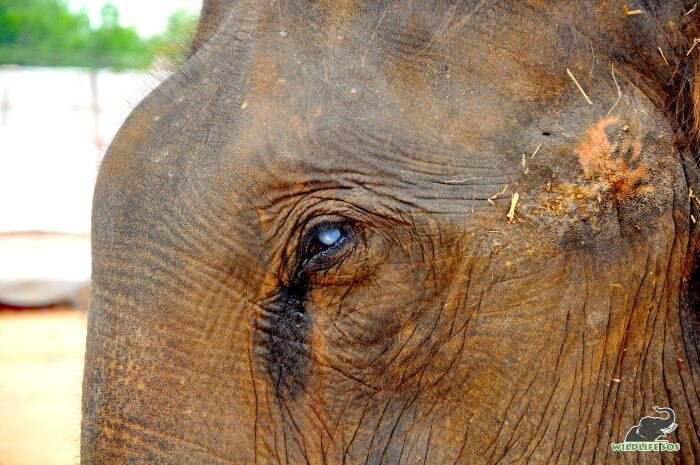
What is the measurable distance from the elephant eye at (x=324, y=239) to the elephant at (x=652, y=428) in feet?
2.72

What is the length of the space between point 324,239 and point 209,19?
2.56 ft

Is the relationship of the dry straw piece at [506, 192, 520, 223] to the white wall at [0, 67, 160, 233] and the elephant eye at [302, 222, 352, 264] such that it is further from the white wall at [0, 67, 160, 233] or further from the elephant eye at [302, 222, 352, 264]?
the white wall at [0, 67, 160, 233]

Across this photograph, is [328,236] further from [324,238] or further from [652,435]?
[652,435]

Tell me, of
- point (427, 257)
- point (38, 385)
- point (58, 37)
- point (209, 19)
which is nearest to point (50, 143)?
point (38, 385)

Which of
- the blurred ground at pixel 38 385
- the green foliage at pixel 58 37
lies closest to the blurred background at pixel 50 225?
the blurred ground at pixel 38 385

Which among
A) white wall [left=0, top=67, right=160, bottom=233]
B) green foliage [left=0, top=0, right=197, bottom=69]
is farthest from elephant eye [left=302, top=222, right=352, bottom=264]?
green foliage [left=0, top=0, right=197, bottom=69]

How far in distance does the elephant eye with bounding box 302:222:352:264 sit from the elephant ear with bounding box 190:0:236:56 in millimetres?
632

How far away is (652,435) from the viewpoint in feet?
7.13

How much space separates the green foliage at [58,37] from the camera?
1057 inches

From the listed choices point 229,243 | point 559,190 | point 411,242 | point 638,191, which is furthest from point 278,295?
point 638,191

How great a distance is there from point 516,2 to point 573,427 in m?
1.02

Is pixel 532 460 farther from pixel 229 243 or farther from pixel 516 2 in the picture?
pixel 516 2

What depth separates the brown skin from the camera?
2.13m

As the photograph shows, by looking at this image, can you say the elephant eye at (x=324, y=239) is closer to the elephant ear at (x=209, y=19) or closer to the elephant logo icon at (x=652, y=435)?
the elephant ear at (x=209, y=19)
